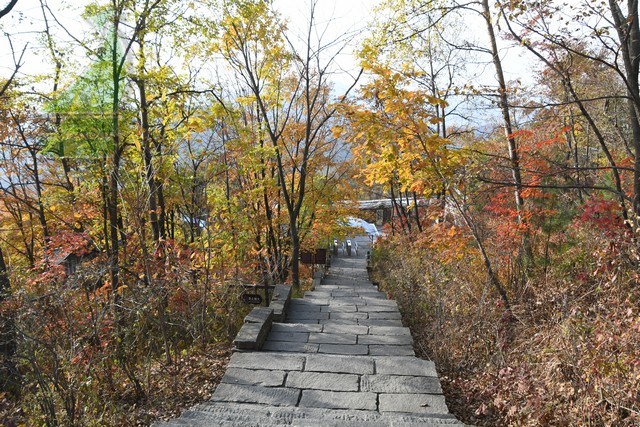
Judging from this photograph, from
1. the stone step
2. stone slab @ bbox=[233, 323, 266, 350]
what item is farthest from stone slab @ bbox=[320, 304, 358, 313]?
the stone step

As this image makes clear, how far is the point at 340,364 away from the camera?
461 cm

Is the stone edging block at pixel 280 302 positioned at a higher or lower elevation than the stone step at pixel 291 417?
higher

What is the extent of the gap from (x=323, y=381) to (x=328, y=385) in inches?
3.4

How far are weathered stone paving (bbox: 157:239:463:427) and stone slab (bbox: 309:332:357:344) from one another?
1 cm

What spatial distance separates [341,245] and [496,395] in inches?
927

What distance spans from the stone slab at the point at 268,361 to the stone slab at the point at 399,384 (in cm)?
75

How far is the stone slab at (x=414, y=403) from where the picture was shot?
3783 millimetres

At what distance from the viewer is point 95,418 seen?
3887 millimetres

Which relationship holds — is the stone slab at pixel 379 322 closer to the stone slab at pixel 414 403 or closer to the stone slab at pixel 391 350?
the stone slab at pixel 391 350

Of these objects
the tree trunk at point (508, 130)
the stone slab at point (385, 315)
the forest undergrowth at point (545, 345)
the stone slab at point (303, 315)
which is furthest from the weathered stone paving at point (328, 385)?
the tree trunk at point (508, 130)

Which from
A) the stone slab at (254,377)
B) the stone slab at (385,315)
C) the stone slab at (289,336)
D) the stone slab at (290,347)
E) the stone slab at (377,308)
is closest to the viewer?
the stone slab at (254,377)

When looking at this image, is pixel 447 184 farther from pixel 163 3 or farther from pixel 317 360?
pixel 163 3

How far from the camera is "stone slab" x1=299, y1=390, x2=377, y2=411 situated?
12.6 ft

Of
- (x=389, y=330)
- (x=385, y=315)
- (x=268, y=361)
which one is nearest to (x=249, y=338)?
(x=268, y=361)
